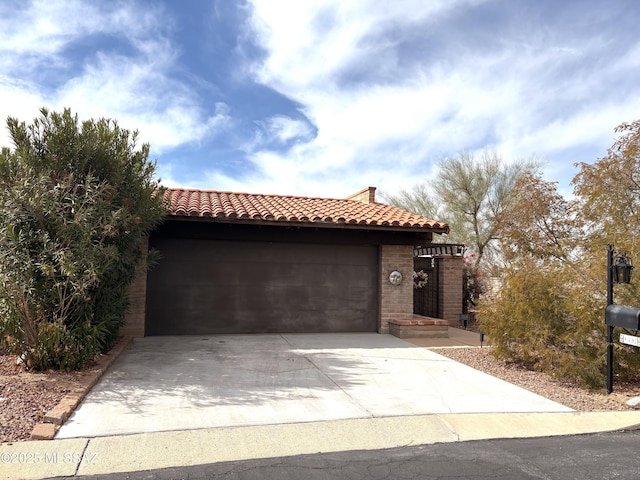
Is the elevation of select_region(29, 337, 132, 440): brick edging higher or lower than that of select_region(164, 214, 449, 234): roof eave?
lower

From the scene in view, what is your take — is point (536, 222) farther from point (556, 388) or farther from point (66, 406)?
point (66, 406)

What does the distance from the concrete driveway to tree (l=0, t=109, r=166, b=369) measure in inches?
36.1

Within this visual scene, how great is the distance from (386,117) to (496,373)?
7632 mm

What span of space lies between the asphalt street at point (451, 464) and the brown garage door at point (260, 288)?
7.13 m

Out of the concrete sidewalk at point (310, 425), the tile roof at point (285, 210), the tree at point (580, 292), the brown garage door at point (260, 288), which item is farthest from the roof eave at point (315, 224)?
the concrete sidewalk at point (310, 425)

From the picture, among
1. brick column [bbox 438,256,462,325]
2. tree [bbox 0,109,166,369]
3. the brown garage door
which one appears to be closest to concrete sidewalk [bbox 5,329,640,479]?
tree [bbox 0,109,166,369]

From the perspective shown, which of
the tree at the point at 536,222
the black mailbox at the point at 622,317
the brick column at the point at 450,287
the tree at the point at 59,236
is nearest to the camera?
the black mailbox at the point at 622,317

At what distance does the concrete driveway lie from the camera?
4992 mm

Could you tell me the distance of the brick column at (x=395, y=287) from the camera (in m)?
11.8

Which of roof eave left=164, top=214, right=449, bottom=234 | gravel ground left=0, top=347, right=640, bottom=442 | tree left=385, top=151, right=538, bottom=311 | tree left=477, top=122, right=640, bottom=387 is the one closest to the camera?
gravel ground left=0, top=347, right=640, bottom=442

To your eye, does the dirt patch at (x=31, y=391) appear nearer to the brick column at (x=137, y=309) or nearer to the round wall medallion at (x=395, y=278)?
the brick column at (x=137, y=309)

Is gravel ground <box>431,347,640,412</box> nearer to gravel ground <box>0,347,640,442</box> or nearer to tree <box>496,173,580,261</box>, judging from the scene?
gravel ground <box>0,347,640,442</box>

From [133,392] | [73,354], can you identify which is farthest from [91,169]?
[133,392]

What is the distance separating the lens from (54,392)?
18.1 ft
